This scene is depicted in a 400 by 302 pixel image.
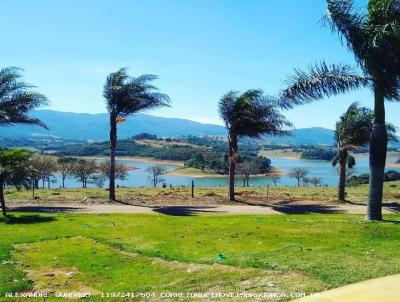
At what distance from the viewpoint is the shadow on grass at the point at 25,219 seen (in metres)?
17.8

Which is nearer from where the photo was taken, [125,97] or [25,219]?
[25,219]

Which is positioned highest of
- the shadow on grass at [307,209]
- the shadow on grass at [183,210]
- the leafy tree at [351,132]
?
the leafy tree at [351,132]

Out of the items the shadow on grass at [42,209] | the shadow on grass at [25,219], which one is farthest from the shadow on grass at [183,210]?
the shadow on grass at [25,219]

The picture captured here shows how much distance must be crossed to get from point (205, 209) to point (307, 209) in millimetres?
4685

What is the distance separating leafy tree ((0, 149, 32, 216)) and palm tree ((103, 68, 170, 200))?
7.54m

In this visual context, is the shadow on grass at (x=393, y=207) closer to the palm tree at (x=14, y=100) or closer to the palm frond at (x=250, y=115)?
the palm frond at (x=250, y=115)

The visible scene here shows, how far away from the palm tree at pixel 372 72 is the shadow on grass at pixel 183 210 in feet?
22.1

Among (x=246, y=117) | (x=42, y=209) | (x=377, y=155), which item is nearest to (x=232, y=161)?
(x=246, y=117)

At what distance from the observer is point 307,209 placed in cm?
2222

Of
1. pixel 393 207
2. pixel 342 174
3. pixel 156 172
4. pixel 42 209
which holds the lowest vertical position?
pixel 156 172

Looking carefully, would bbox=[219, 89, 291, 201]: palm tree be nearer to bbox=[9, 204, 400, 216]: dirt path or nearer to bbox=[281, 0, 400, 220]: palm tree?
bbox=[9, 204, 400, 216]: dirt path

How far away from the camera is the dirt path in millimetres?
21203

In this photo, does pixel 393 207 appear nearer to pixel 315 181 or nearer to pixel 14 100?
pixel 14 100

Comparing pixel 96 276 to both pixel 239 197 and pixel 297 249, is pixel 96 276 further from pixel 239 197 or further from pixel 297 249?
pixel 239 197
